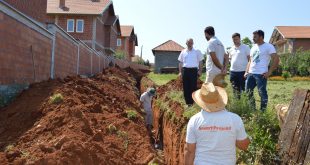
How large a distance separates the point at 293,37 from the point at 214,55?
43843 mm

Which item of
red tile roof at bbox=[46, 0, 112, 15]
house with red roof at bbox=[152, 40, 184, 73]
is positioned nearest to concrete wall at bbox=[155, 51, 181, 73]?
house with red roof at bbox=[152, 40, 184, 73]

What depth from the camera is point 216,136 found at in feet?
12.9

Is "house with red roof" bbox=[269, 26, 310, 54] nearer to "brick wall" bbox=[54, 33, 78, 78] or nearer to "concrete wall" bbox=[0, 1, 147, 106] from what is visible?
"brick wall" bbox=[54, 33, 78, 78]

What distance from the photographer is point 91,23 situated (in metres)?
35.1

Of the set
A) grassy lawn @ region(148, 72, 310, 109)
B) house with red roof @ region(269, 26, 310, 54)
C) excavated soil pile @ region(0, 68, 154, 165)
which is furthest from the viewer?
house with red roof @ region(269, 26, 310, 54)

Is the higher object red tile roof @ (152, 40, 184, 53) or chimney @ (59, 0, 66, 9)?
chimney @ (59, 0, 66, 9)

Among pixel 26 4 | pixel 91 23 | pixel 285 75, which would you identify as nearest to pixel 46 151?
pixel 26 4

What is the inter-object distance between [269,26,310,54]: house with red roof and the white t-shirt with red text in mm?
46401

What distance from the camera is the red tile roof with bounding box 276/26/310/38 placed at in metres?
49.5

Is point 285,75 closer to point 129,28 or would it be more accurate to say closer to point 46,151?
point 129,28

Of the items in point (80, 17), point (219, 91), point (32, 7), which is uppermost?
point (80, 17)

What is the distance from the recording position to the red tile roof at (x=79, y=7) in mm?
34812

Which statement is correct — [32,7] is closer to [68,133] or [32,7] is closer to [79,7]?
[68,133]

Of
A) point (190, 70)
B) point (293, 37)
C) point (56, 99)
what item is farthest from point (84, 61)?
point (293, 37)
